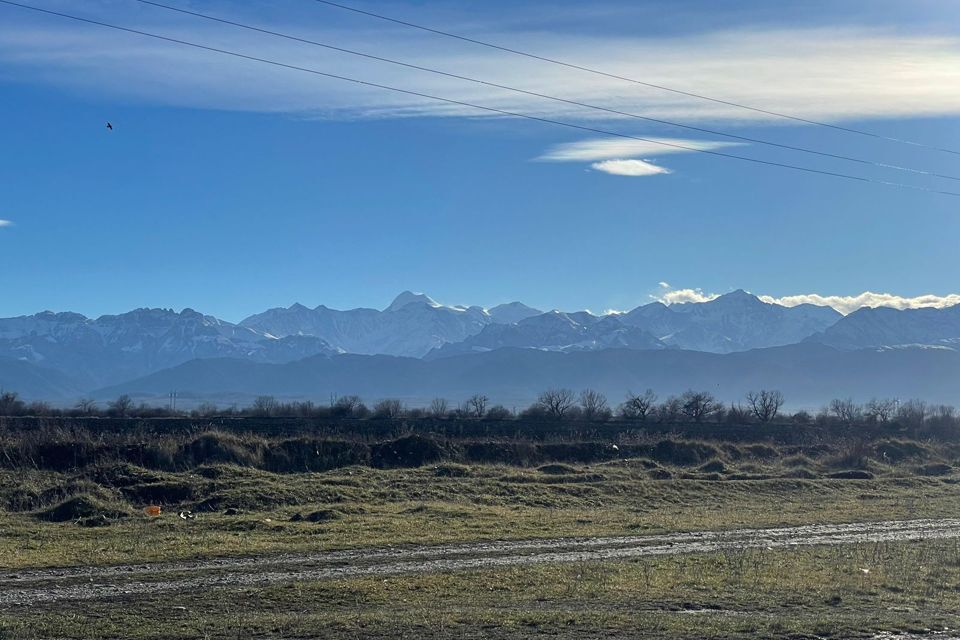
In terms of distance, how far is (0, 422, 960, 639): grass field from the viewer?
15.7 metres

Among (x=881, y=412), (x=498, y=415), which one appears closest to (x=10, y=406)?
(x=498, y=415)

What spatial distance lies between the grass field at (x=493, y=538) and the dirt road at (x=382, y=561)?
80 cm

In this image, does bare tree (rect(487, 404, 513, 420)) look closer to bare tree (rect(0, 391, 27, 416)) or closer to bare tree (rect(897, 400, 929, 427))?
bare tree (rect(0, 391, 27, 416))

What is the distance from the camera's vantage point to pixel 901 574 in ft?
68.7

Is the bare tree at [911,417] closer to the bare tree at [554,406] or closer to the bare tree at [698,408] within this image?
the bare tree at [698,408]

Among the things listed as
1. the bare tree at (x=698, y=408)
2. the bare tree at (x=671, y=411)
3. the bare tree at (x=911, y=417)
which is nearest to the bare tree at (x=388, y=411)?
the bare tree at (x=671, y=411)

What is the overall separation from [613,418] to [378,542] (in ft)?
197

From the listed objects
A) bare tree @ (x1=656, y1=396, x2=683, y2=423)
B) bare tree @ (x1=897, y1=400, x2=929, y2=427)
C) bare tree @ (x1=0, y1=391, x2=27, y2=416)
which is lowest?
bare tree @ (x1=897, y1=400, x2=929, y2=427)

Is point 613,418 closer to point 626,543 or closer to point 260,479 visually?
point 260,479

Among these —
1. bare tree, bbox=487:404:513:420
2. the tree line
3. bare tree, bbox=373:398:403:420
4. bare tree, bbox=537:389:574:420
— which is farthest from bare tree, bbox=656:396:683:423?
bare tree, bbox=373:398:403:420

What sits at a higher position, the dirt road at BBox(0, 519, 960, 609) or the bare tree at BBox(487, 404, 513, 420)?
the bare tree at BBox(487, 404, 513, 420)

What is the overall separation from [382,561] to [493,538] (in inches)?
188

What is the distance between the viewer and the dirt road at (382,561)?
19062 mm

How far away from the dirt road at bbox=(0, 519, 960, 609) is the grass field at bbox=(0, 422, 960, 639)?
31.5 inches
